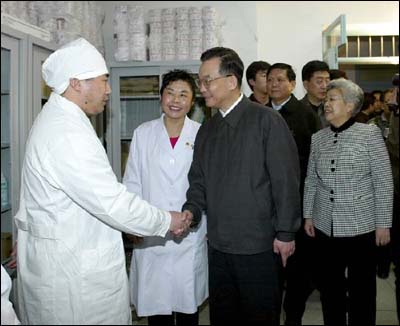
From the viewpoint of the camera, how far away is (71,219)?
52.1 inches

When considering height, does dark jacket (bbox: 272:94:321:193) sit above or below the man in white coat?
above

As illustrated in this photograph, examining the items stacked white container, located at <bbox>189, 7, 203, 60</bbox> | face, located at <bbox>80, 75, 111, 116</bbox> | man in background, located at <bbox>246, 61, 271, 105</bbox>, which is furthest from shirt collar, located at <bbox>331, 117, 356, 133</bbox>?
stacked white container, located at <bbox>189, 7, 203, 60</bbox>

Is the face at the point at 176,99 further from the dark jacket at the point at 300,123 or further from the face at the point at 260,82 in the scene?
the face at the point at 260,82

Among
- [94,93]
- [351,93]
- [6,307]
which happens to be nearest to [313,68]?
[351,93]

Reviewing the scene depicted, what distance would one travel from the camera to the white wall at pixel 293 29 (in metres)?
3.43

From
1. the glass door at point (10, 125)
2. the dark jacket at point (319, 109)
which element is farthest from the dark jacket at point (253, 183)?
the glass door at point (10, 125)

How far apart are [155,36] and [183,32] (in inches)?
7.7

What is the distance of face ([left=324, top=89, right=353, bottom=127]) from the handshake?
2.54 feet

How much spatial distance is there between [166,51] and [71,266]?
77.9 inches

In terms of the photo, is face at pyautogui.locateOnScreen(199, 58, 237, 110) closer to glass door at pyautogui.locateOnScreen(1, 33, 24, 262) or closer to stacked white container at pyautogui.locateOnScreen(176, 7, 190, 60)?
glass door at pyautogui.locateOnScreen(1, 33, 24, 262)

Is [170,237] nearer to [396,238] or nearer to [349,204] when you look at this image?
[349,204]

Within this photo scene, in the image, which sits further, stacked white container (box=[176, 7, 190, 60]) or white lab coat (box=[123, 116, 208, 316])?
stacked white container (box=[176, 7, 190, 60])

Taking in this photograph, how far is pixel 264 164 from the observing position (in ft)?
5.51

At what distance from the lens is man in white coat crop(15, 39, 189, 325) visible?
1270mm
